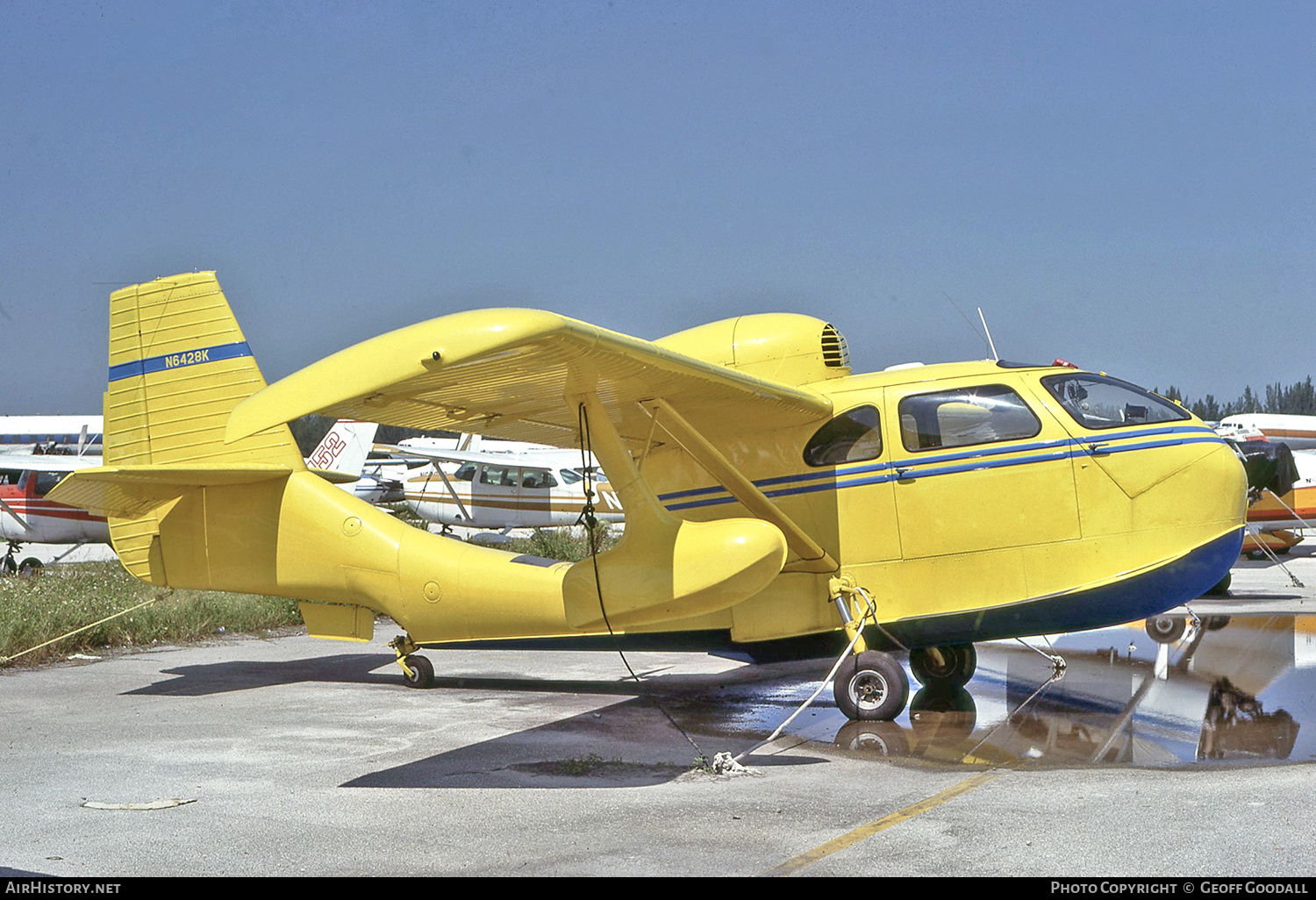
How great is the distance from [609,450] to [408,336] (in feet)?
6.48

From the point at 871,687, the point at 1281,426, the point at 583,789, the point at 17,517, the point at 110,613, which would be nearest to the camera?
the point at 583,789

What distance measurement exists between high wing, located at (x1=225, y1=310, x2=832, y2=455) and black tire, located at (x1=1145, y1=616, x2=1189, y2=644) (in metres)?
6.49

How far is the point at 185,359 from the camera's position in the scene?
1001 centimetres

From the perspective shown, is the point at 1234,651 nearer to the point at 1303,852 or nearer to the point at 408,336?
the point at 1303,852

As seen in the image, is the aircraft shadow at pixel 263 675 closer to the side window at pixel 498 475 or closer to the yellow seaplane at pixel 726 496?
the yellow seaplane at pixel 726 496

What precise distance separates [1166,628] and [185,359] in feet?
36.3

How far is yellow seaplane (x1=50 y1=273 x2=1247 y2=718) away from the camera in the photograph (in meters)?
7.02

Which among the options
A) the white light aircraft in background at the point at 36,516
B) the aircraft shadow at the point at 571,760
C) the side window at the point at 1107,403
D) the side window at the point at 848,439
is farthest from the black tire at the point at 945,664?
the white light aircraft in background at the point at 36,516

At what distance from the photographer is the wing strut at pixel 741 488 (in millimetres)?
7850

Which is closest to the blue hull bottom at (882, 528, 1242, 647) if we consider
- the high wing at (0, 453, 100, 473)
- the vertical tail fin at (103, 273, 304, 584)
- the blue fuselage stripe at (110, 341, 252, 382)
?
the vertical tail fin at (103, 273, 304, 584)

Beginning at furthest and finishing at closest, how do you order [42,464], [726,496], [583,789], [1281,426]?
1. [1281,426]
2. [42,464]
3. [726,496]
4. [583,789]

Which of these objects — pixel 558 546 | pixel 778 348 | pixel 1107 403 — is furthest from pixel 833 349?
pixel 558 546

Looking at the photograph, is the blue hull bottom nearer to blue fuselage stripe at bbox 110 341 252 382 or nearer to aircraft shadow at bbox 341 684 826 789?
aircraft shadow at bbox 341 684 826 789

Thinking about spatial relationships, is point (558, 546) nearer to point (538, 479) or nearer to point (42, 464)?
point (538, 479)
